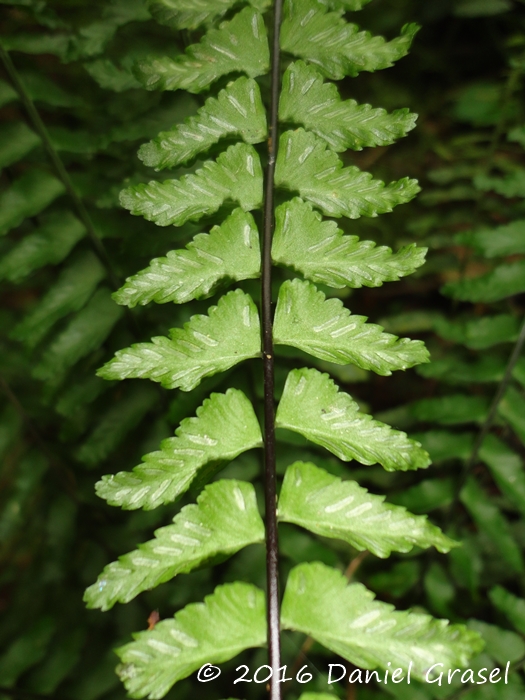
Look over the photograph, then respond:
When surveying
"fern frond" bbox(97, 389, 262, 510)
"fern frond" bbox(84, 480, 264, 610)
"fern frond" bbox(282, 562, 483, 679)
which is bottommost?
"fern frond" bbox(282, 562, 483, 679)

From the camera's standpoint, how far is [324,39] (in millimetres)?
812

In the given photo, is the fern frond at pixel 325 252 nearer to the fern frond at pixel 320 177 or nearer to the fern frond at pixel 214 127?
the fern frond at pixel 320 177

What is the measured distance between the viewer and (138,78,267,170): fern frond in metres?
0.79

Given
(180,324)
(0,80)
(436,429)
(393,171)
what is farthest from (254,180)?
(393,171)

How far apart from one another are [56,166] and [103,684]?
1.17m

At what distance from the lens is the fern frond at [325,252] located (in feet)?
2.53

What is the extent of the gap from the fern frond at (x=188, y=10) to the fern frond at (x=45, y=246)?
49cm

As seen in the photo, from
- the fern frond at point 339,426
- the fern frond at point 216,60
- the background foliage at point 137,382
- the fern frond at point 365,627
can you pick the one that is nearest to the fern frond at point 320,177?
the fern frond at point 216,60

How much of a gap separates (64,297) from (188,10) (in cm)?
61

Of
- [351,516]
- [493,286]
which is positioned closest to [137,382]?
[351,516]

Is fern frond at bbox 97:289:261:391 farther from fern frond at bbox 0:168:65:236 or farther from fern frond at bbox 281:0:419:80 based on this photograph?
fern frond at bbox 0:168:65:236

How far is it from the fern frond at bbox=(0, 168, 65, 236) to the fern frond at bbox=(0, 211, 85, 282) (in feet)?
0.15

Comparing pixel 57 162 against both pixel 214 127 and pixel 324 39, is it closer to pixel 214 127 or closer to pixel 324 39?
pixel 214 127

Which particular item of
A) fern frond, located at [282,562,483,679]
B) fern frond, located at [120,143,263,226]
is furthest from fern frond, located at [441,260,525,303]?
fern frond, located at [282,562,483,679]
